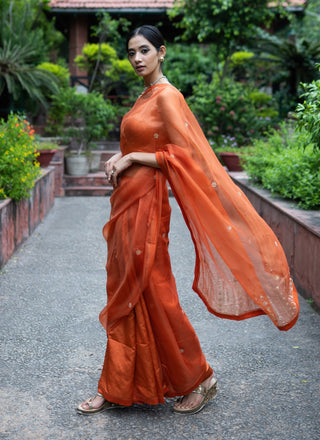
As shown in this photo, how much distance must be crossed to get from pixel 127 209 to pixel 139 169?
20 centimetres

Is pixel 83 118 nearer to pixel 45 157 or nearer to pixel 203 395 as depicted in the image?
pixel 45 157

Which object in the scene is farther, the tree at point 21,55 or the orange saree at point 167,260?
the tree at point 21,55

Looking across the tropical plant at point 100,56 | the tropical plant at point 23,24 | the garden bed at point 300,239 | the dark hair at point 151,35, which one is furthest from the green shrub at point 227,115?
the dark hair at point 151,35

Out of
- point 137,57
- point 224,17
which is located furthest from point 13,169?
point 224,17

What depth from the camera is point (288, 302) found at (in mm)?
2646

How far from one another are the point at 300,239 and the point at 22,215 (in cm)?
339

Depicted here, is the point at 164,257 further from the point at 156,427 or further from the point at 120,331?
the point at 156,427

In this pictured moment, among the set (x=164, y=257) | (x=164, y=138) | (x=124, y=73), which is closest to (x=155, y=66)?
(x=164, y=138)

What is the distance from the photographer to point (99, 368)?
11.3ft

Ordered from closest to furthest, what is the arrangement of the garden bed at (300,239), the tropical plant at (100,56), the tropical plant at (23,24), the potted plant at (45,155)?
the garden bed at (300,239) < the potted plant at (45,155) < the tropical plant at (23,24) < the tropical plant at (100,56)

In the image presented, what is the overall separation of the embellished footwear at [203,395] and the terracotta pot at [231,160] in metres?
7.81

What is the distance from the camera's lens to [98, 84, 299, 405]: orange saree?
266cm

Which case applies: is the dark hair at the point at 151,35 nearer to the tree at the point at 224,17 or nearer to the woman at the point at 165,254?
the woman at the point at 165,254

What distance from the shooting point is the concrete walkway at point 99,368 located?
2.75 m
